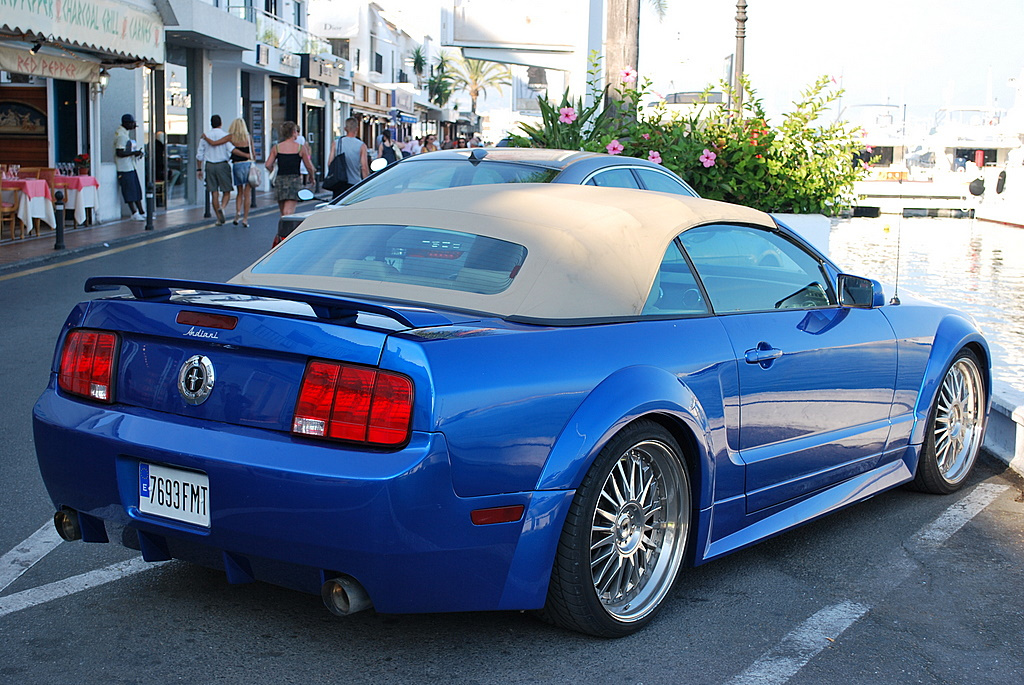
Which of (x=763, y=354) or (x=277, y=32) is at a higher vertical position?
(x=277, y=32)

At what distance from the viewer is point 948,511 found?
204 inches

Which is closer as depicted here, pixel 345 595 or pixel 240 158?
pixel 345 595

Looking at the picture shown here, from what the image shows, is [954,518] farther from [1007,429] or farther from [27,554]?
[27,554]

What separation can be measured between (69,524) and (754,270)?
269 cm

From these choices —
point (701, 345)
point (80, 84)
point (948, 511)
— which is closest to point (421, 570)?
point (701, 345)

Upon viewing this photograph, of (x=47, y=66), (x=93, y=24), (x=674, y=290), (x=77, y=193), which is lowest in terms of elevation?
(x=77, y=193)

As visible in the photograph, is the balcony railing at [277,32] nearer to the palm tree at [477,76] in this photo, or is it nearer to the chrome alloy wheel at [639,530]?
the chrome alloy wheel at [639,530]

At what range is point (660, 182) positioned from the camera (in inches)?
380

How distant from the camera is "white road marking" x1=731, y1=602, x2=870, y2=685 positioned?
3324 mm

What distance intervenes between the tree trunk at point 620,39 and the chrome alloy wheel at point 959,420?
6991 mm

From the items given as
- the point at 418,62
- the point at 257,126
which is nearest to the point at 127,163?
the point at 257,126

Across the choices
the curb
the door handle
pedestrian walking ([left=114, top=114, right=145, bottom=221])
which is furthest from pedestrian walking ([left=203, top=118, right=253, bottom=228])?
the door handle

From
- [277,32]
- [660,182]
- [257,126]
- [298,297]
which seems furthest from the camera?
[257,126]

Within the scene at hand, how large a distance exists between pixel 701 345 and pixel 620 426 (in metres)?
0.56
